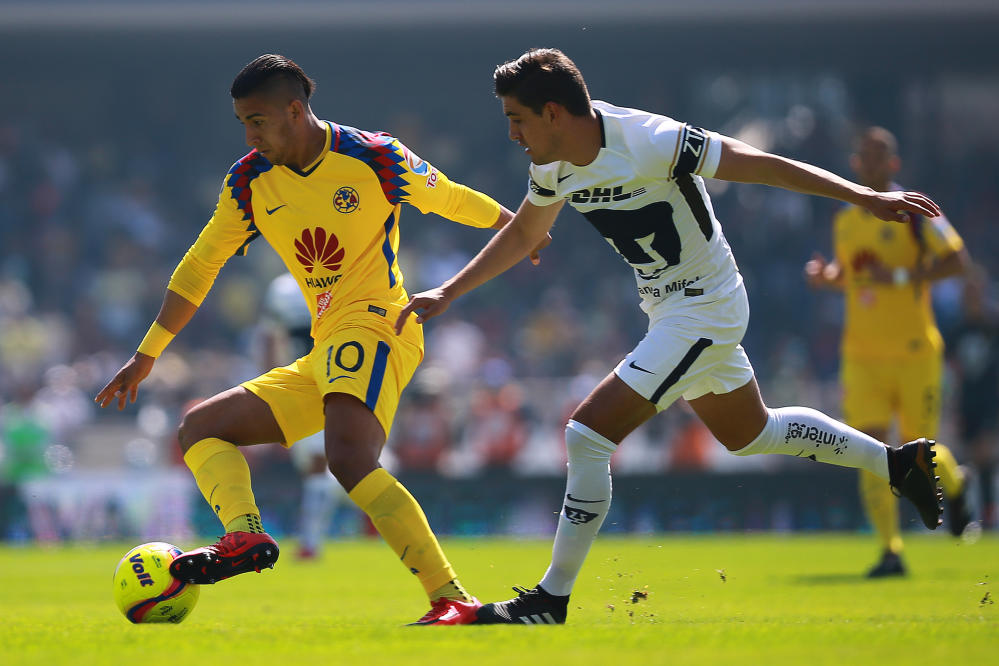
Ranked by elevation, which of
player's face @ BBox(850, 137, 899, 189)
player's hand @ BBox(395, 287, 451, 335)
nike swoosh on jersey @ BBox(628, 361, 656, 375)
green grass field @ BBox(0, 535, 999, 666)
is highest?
player's face @ BBox(850, 137, 899, 189)

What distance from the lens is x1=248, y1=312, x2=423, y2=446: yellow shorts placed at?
5.84 m

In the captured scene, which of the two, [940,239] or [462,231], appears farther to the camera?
[462,231]

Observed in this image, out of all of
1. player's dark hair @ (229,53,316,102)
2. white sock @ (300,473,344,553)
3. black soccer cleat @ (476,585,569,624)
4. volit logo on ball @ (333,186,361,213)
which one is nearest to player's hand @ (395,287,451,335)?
volit logo on ball @ (333,186,361,213)

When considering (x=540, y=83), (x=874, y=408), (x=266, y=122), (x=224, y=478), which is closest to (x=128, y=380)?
(x=224, y=478)

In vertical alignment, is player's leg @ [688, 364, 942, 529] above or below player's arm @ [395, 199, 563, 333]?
below

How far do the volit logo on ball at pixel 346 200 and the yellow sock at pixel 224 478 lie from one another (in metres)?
1.15

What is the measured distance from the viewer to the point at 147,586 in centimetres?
588

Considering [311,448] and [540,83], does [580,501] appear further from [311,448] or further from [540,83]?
[311,448]

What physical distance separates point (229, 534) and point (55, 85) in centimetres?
1984

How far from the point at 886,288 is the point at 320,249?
5.21m

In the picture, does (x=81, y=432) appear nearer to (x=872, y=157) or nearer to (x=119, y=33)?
(x=119, y=33)

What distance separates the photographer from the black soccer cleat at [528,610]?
574 cm

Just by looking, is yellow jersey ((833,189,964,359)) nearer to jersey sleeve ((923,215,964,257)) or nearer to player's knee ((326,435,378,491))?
jersey sleeve ((923,215,964,257))

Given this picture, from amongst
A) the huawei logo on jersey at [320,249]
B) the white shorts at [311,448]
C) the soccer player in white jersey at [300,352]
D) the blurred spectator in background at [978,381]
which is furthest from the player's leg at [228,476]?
the blurred spectator in background at [978,381]
